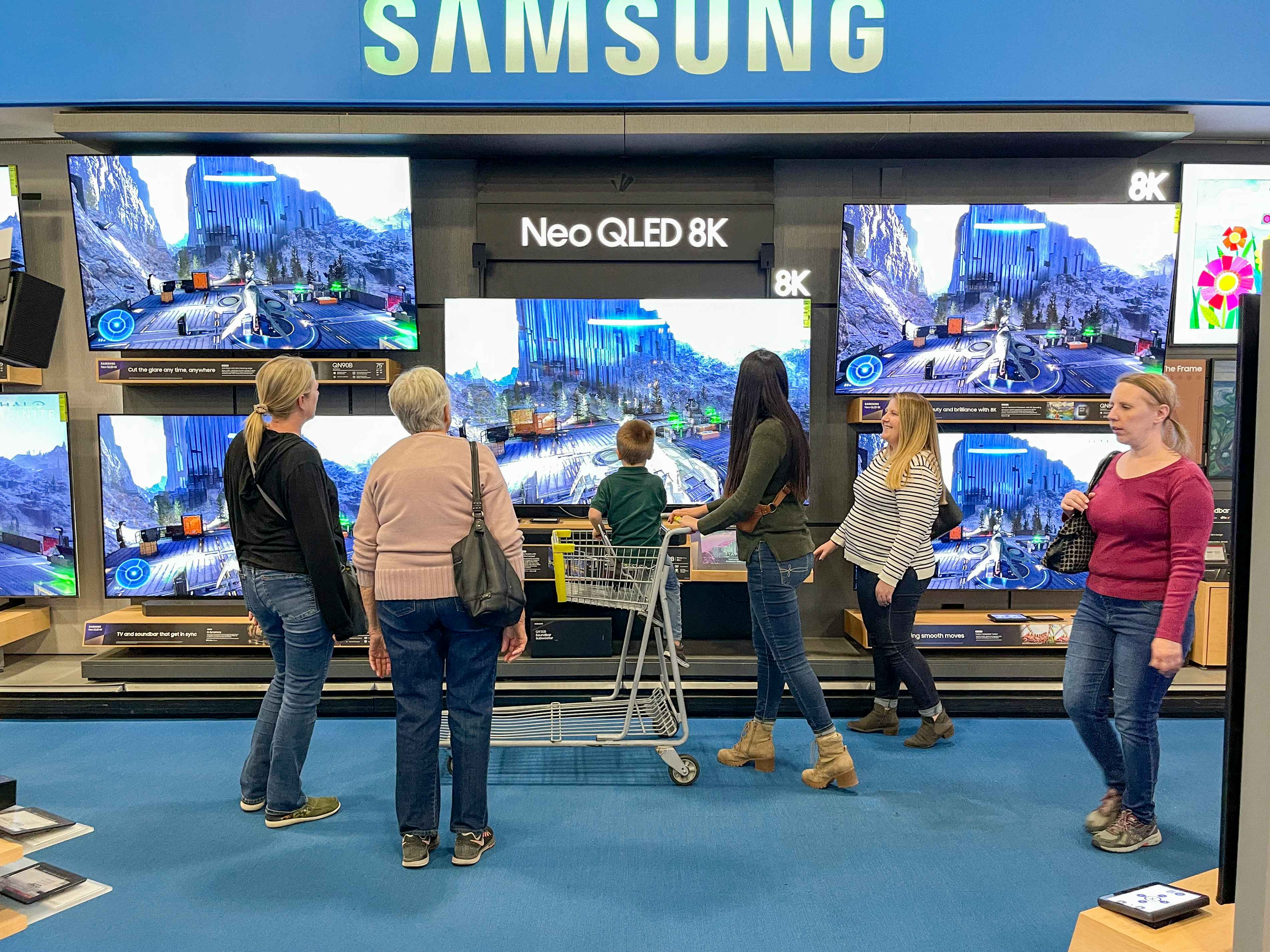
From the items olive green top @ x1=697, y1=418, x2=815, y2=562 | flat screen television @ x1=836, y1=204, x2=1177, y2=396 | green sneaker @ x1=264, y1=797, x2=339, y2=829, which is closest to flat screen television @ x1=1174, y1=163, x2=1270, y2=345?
flat screen television @ x1=836, y1=204, x2=1177, y2=396

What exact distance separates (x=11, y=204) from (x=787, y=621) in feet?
15.9

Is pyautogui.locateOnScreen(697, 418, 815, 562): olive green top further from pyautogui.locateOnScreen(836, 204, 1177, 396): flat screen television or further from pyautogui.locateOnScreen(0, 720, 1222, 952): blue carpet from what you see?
pyautogui.locateOnScreen(836, 204, 1177, 396): flat screen television

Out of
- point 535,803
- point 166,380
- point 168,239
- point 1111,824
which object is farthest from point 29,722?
point 1111,824

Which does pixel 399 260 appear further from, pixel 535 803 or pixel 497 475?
Answer: pixel 535 803

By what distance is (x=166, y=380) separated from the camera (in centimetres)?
476

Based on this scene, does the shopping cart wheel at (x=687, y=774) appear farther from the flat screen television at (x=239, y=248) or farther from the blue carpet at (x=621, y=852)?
the flat screen television at (x=239, y=248)

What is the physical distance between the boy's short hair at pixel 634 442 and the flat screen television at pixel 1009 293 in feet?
5.03

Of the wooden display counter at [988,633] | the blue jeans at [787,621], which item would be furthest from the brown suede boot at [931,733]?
the blue jeans at [787,621]

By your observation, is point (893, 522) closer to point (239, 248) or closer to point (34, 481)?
point (239, 248)

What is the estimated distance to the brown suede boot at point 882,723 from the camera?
429 centimetres

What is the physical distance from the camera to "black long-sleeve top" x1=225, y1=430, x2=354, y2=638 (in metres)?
3.06

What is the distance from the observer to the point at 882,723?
4.30 meters

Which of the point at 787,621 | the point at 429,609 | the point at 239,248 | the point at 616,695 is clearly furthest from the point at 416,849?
the point at 239,248

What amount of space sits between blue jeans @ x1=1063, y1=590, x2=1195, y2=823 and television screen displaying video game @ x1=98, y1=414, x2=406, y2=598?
3519 millimetres
